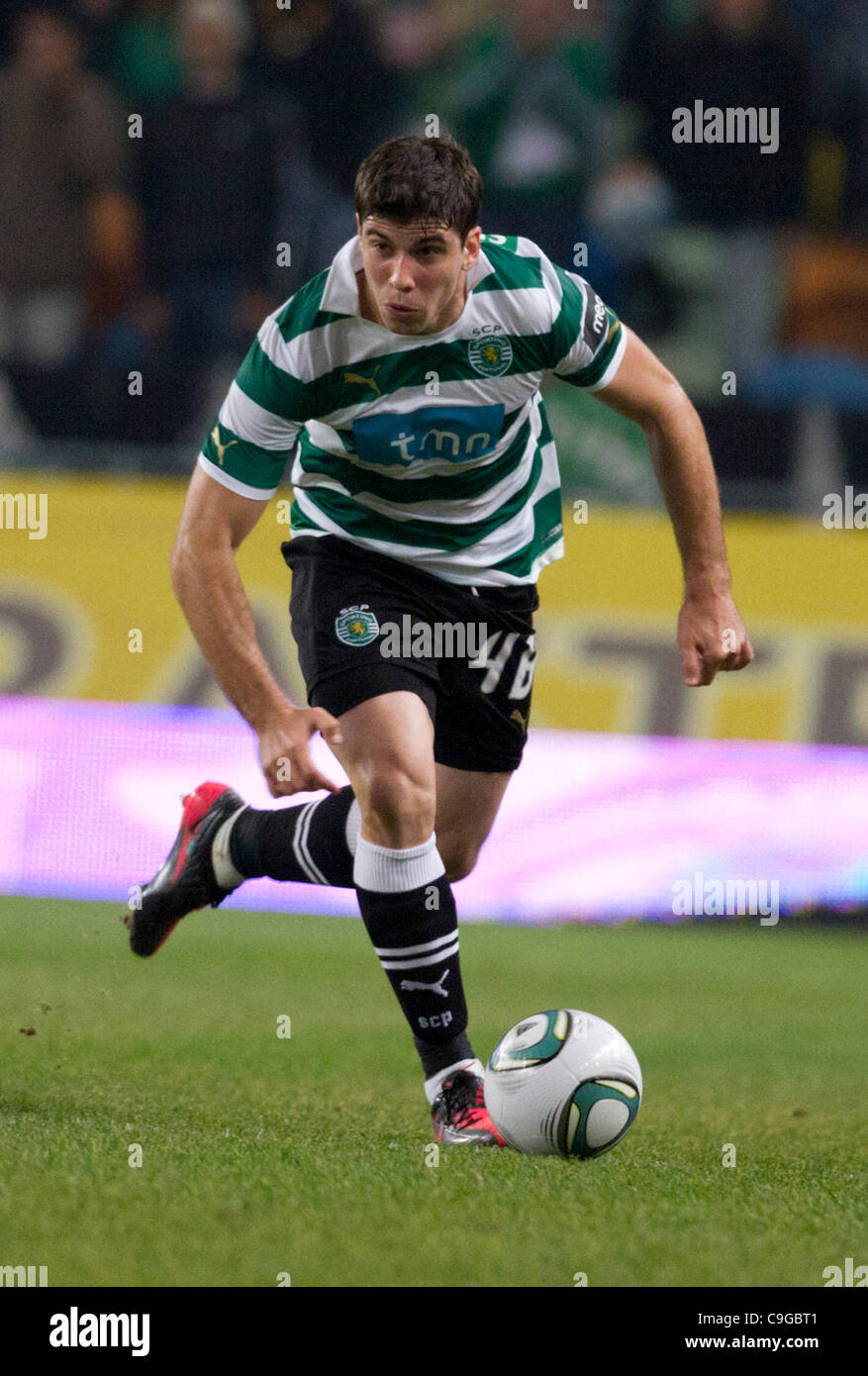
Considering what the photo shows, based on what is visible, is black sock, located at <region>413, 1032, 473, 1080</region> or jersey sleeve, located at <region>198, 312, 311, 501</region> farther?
black sock, located at <region>413, 1032, 473, 1080</region>

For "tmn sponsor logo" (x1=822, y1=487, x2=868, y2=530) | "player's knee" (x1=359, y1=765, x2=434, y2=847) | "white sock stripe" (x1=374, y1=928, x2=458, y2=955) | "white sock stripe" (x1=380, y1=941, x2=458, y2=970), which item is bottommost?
"white sock stripe" (x1=380, y1=941, x2=458, y2=970)

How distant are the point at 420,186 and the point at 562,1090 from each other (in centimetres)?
189

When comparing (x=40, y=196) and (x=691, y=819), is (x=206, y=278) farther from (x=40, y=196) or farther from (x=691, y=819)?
(x=691, y=819)

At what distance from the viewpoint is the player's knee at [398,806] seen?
3.94 metres

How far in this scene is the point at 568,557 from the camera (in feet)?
28.1

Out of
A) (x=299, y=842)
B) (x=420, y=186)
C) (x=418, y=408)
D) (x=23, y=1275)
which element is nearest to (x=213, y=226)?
(x=299, y=842)

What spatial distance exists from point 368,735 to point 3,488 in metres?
5.14

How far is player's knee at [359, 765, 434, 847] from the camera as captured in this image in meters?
3.94

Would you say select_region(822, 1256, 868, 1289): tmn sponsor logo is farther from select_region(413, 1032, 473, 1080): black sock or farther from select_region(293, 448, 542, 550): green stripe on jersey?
select_region(293, 448, 542, 550): green stripe on jersey

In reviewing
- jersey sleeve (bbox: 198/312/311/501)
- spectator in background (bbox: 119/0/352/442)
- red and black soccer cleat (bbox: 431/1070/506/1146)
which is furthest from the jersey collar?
spectator in background (bbox: 119/0/352/442)

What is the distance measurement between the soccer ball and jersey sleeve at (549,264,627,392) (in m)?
1.47

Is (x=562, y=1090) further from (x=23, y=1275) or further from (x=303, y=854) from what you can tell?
(x=23, y=1275)

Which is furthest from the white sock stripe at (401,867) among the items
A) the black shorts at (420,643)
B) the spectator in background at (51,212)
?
the spectator in background at (51,212)

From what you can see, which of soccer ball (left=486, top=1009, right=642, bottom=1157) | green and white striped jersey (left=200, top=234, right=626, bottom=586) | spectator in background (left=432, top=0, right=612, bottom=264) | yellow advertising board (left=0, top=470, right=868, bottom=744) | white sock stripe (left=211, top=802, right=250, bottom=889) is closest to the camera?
soccer ball (left=486, top=1009, right=642, bottom=1157)
